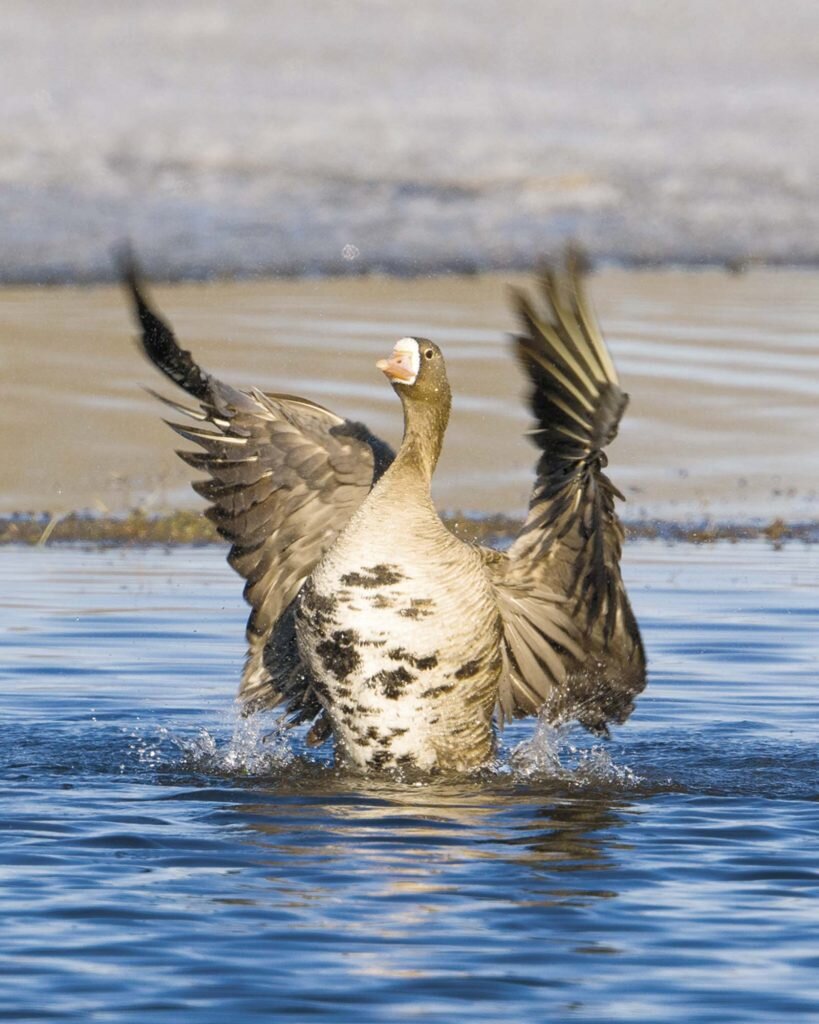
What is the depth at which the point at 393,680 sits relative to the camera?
7992 millimetres

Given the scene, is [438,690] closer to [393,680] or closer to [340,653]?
[393,680]

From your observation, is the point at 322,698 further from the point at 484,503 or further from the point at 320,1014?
the point at 484,503

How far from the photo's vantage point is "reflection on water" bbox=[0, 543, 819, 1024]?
584 cm

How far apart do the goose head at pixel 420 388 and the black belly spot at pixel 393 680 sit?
86 cm

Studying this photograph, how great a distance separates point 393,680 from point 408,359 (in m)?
1.27

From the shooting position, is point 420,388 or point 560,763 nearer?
point 420,388

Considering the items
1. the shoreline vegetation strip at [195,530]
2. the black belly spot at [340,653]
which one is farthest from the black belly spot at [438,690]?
the shoreline vegetation strip at [195,530]

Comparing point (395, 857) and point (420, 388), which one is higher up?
point (420, 388)

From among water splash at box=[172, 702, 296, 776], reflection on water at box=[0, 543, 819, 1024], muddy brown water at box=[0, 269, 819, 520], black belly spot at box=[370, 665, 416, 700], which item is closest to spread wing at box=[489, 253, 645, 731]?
reflection on water at box=[0, 543, 819, 1024]

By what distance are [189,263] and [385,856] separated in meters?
19.9

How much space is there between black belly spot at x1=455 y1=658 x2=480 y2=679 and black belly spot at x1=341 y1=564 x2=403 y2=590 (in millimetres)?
489

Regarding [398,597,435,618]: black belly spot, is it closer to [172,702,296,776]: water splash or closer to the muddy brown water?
[172,702,296,776]: water splash

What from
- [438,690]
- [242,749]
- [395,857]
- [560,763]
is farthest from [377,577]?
[560,763]

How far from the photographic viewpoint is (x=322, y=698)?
27.1ft
